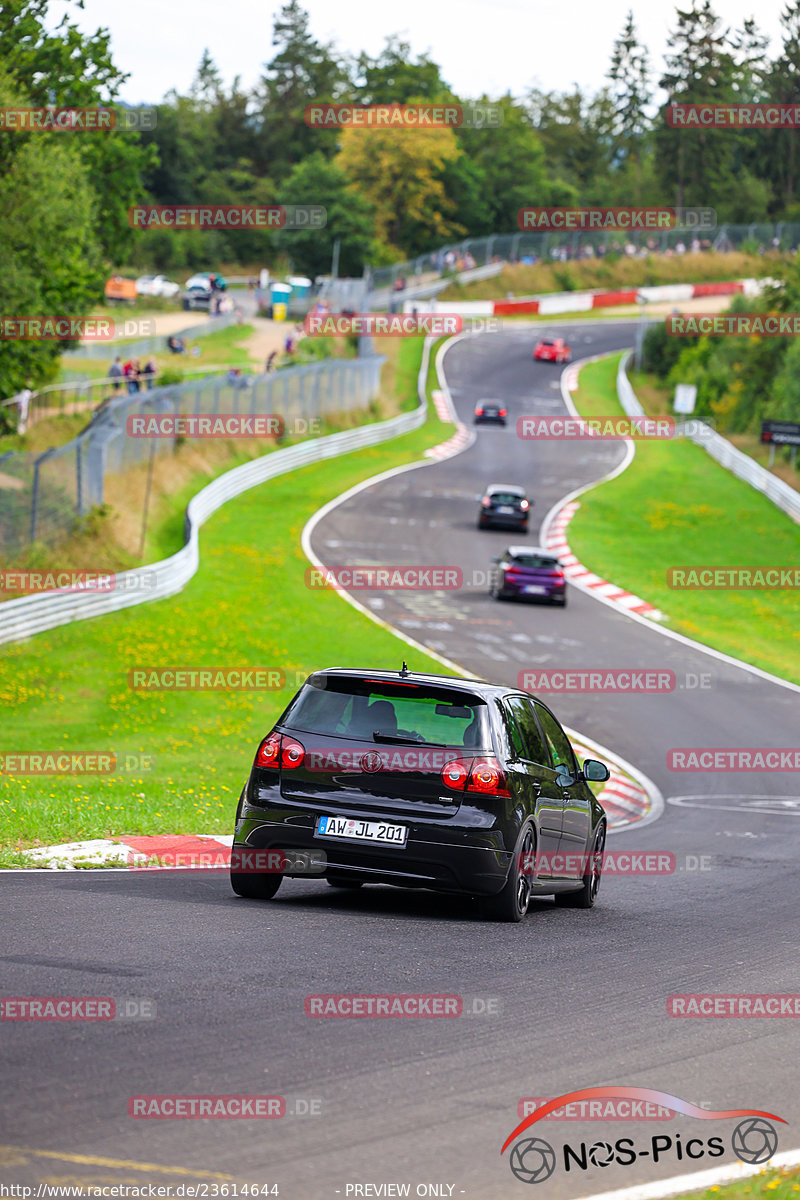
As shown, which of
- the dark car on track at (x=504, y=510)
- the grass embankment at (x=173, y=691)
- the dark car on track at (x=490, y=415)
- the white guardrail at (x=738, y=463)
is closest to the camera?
the grass embankment at (x=173, y=691)

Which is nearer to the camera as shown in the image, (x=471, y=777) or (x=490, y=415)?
(x=471, y=777)

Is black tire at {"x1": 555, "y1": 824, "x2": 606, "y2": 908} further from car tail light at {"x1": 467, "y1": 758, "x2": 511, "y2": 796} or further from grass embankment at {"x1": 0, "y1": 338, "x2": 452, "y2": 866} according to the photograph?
grass embankment at {"x1": 0, "y1": 338, "x2": 452, "y2": 866}

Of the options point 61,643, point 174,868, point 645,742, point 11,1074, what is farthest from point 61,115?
point 11,1074

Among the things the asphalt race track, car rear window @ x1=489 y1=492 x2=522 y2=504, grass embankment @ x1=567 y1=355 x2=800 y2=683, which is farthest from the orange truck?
the asphalt race track

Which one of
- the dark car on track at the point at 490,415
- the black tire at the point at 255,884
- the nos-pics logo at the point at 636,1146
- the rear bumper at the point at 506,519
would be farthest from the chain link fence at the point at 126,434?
the nos-pics logo at the point at 636,1146

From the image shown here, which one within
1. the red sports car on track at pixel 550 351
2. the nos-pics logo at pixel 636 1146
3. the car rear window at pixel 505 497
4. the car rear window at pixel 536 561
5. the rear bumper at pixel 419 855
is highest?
the red sports car on track at pixel 550 351

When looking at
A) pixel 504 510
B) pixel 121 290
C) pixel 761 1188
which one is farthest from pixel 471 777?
pixel 121 290

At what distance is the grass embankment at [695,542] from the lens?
3462 centimetres

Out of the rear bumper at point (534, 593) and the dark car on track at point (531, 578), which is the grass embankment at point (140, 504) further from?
the rear bumper at point (534, 593)

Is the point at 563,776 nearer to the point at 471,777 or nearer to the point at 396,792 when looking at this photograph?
the point at 471,777

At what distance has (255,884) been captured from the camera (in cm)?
973

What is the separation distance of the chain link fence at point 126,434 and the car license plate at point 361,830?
18535 mm

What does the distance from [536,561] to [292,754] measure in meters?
25.7

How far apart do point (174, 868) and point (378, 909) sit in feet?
8.77
